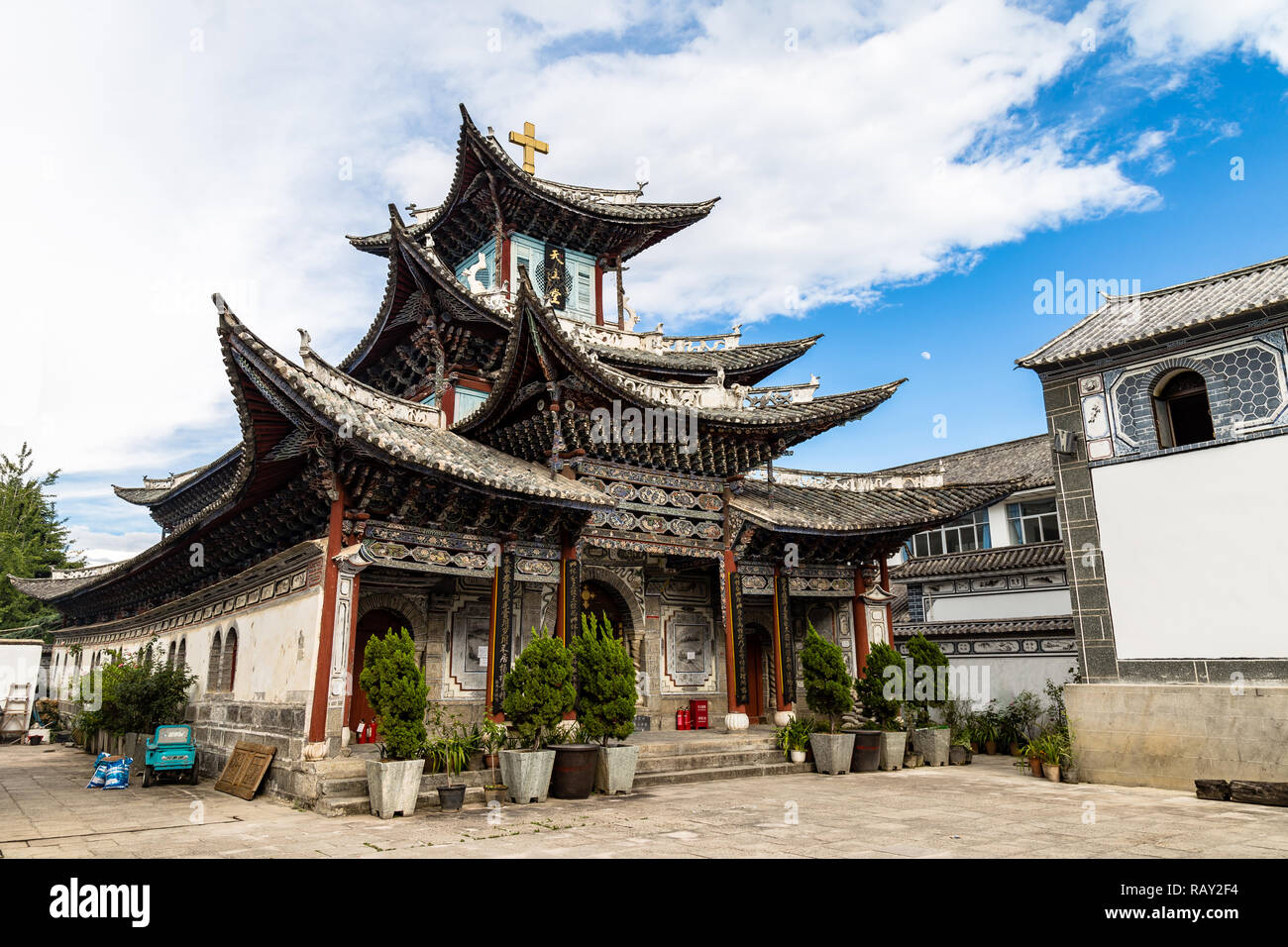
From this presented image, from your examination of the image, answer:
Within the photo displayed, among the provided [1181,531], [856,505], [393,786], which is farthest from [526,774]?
[856,505]

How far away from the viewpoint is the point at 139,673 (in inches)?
616

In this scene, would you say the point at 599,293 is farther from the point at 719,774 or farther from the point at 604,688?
the point at 719,774

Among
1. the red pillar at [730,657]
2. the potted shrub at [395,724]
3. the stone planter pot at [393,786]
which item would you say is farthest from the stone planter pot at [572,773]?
the red pillar at [730,657]

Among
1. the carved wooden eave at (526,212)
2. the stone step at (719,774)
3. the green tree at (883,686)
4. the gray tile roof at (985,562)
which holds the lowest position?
the stone step at (719,774)

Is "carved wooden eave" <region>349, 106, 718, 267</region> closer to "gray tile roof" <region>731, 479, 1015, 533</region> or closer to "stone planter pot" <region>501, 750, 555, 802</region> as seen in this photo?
"gray tile roof" <region>731, 479, 1015, 533</region>

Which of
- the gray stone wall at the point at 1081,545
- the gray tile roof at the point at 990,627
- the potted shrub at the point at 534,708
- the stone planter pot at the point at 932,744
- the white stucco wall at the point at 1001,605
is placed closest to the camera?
the potted shrub at the point at 534,708

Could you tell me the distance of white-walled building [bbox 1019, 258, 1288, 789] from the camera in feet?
35.4

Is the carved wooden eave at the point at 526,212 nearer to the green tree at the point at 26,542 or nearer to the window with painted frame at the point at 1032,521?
the window with painted frame at the point at 1032,521

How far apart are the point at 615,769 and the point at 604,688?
1072 mm

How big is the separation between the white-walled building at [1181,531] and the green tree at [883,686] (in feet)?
9.91

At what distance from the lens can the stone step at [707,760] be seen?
1270 centimetres

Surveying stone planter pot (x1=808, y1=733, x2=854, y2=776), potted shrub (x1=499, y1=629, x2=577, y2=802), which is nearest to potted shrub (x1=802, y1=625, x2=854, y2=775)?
stone planter pot (x1=808, y1=733, x2=854, y2=776)

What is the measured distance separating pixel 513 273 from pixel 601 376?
758 cm

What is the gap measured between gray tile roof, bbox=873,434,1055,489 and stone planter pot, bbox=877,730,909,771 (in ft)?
31.3
